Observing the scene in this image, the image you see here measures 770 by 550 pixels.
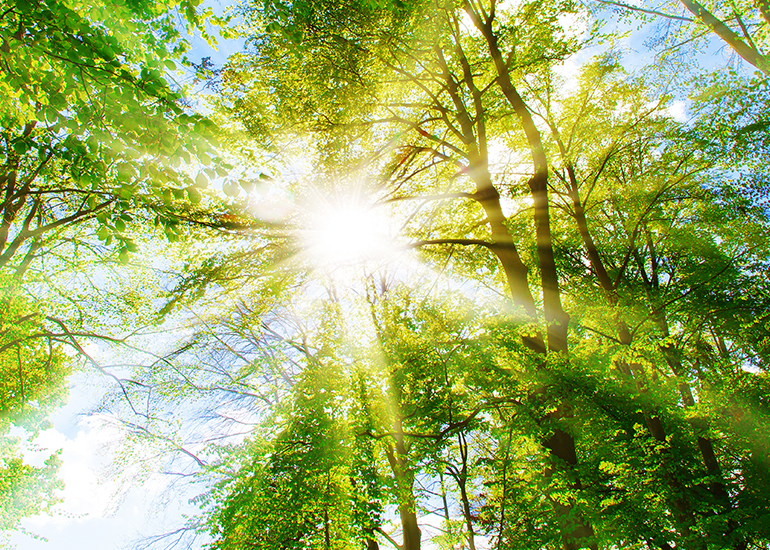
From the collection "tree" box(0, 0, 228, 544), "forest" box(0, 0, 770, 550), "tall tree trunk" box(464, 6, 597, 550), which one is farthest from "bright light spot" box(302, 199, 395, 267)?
"tall tree trunk" box(464, 6, 597, 550)

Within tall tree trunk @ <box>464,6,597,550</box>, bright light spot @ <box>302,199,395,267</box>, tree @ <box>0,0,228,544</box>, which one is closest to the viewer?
tree @ <box>0,0,228,544</box>

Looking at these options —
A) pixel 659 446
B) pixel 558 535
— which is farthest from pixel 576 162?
pixel 558 535

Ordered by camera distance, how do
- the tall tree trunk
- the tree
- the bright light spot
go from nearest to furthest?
the tree
the tall tree trunk
the bright light spot

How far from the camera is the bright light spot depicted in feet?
23.5

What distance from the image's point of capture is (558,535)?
16.2 feet

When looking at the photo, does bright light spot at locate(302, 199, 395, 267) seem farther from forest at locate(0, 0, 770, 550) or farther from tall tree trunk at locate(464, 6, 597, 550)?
tall tree trunk at locate(464, 6, 597, 550)

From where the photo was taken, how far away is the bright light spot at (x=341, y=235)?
716 cm

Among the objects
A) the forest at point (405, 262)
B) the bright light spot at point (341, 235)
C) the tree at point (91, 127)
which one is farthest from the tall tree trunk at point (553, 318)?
the tree at point (91, 127)

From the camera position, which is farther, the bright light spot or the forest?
the bright light spot

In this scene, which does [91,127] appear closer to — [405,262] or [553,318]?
[553,318]

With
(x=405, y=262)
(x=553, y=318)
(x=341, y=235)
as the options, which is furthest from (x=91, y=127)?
(x=405, y=262)

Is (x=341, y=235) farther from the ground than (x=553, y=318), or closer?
farther from the ground

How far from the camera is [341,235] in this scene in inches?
298

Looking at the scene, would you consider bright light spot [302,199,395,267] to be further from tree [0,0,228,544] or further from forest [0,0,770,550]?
tree [0,0,228,544]
